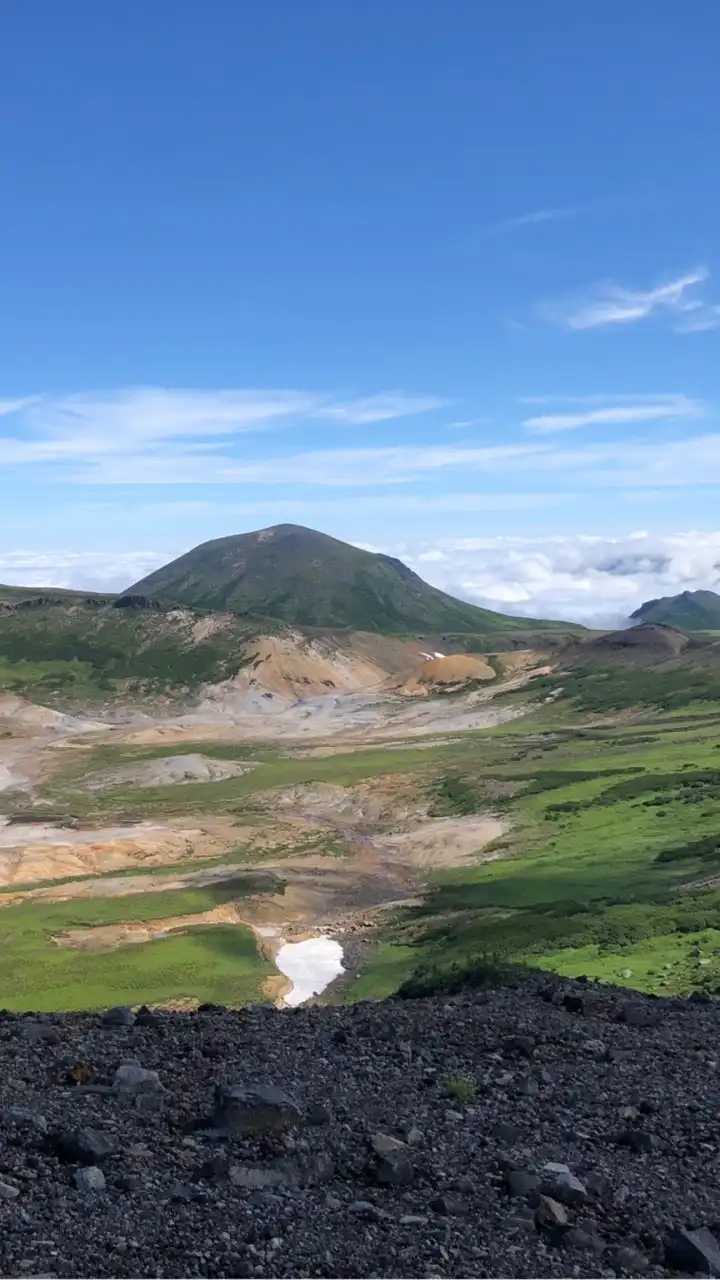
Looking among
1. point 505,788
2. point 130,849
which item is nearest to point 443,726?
point 505,788

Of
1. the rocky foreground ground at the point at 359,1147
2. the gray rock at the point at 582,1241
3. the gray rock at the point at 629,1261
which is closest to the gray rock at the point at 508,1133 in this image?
the rocky foreground ground at the point at 359,1147

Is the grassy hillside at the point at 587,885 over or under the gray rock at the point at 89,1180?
under

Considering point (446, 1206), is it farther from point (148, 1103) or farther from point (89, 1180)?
point (148, 1103)

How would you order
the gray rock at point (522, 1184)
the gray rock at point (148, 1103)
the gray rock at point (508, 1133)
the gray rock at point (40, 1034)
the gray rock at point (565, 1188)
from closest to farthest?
the gray rock at point (565, 1188), the gray rock at point (522, 1184), the gray rock at point (508, 1133), the gray rock at point (148, 1103), the gray rock at point (40, 1034)

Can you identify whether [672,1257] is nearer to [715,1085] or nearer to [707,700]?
[715,1085]

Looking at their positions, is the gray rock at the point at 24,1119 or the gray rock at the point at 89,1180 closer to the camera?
the gray rock at the point at 89,1180

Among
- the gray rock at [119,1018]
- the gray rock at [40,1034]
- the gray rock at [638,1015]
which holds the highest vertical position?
the gray rock at [40,1034]

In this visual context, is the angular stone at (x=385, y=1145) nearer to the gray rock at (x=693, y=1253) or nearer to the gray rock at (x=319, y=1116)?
the gray rock at (x=319, y=1116)

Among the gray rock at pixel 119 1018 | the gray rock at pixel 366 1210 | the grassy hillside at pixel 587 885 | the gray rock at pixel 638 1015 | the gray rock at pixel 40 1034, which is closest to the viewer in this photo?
the gray rock at pixel 366 1210
